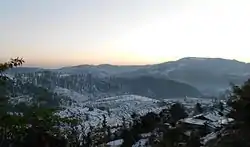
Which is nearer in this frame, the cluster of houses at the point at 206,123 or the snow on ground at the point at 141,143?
the snow on ground at the point at 141,143

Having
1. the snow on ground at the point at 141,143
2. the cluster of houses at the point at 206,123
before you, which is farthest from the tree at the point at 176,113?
the snow on ground at the point at 141,143

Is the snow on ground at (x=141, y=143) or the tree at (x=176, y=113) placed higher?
→ the tree at (x=176, y=113)

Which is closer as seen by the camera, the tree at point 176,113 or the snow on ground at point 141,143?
the snow on ground at point 141,143

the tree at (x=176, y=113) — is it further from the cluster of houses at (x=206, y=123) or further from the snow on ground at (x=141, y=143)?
the snow on ground at (x=141, y=143)

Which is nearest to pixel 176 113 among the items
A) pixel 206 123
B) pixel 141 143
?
pixel 206 123

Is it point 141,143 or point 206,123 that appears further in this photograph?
point 206,123

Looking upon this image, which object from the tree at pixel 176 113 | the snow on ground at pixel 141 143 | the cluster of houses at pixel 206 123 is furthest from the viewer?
the tree at pixel 176 113

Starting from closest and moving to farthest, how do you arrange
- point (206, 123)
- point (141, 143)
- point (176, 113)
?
point (141, 143)
point (206, 123)
point (176, 113)

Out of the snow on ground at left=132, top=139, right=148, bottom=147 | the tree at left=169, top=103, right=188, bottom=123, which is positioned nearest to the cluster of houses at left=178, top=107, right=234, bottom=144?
the tree at left=169, top=103, right=188, bottom=123

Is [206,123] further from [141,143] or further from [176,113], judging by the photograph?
[176,113]

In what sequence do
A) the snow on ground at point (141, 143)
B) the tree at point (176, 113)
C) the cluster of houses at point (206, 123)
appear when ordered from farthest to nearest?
the tree at point (176, 113) < the cluster of houses at point (206, 123) < the snow on ground at point (141, 143)

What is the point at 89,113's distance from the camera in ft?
546

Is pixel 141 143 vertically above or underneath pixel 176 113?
underneath

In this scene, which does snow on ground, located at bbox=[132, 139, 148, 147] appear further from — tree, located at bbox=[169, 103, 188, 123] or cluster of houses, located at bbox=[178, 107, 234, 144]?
tree, located at bbox=[169, 103, 188, 123]
